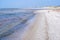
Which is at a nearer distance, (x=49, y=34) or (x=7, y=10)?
(x=49, y=34)

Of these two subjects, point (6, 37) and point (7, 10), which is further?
point (7, 10)

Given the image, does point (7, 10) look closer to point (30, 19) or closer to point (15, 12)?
point (15, 12)

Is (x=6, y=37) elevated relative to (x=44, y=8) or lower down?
lower down

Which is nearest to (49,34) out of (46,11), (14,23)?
(46,11)

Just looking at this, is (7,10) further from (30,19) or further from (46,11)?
(46,11)

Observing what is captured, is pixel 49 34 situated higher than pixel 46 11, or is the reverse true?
pixel 46 11

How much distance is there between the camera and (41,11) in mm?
978

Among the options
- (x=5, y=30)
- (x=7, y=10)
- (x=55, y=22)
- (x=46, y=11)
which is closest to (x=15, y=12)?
(x=7, y=10)

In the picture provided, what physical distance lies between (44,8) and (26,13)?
201mm

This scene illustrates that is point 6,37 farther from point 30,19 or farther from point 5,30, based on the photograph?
point 30,19

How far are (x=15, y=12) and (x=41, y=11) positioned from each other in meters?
0.28

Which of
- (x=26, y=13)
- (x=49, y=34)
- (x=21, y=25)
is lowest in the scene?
(x=49, y=34)

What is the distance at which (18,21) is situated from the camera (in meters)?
0.95

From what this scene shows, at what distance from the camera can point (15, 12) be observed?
100cm
